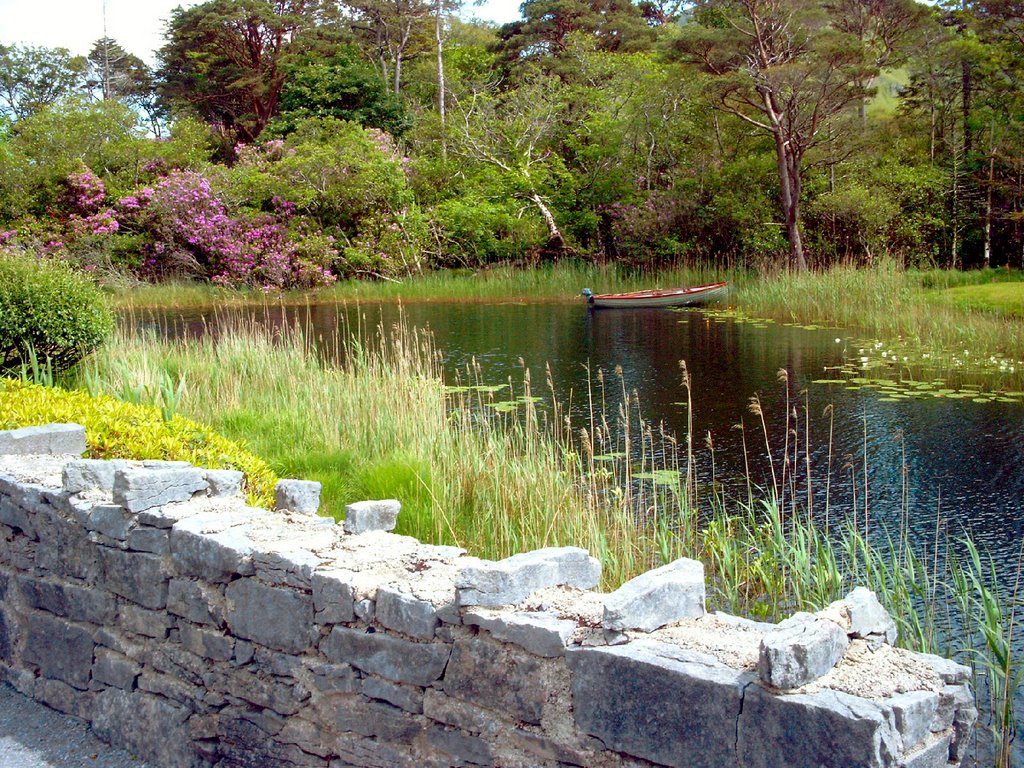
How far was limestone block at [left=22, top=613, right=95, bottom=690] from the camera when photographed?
429 centimetres

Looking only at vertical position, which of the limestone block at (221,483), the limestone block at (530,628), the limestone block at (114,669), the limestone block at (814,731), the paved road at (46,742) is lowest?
the paved road at (46,742)

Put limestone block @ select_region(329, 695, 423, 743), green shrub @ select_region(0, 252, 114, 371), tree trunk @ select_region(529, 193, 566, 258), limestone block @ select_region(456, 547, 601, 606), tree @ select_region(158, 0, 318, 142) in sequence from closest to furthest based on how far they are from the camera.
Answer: limestone block @ select_region(456, 547, 601, 606) < limestone block @ select_region(329, 695, 423, 743) < green shrub @ select_region(0, 252, 114, 371) < tree trunk @ select_region(529, 193, 566, 258) < tree @ select_region(158, 0, 318, 142)

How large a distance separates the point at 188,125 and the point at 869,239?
1865 cm

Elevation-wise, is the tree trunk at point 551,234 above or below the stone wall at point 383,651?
above

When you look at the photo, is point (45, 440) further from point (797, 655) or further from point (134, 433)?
point (797, 655)

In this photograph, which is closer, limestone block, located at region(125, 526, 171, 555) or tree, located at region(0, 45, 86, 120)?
limestone block, located at region(125, 526, 171, 555)

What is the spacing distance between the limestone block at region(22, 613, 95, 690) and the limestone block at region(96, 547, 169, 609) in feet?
1.18

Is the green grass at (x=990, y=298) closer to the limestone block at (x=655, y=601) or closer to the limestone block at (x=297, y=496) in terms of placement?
the limestone block at (x=297, y=496)

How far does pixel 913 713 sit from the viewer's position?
95.5 inches

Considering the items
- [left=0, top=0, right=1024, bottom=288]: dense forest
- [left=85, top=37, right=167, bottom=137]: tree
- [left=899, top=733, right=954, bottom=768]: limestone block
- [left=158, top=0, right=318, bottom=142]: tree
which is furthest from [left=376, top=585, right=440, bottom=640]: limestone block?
[left=85, top=37, right=167, bottom=137]: tree

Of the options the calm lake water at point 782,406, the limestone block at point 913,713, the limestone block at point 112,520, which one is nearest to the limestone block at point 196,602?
the limestone block at point 112,520

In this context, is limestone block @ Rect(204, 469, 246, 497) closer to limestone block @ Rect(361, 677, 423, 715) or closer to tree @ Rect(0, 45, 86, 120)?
limestone block @ Rect(361, 677, 423, 715)

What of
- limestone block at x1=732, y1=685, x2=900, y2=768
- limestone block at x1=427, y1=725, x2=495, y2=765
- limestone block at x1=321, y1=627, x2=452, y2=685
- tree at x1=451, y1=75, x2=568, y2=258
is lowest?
limestone block at x1=427, y1=725, x2=495, y2=765

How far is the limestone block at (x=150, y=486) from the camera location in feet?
Answer: 13.0
